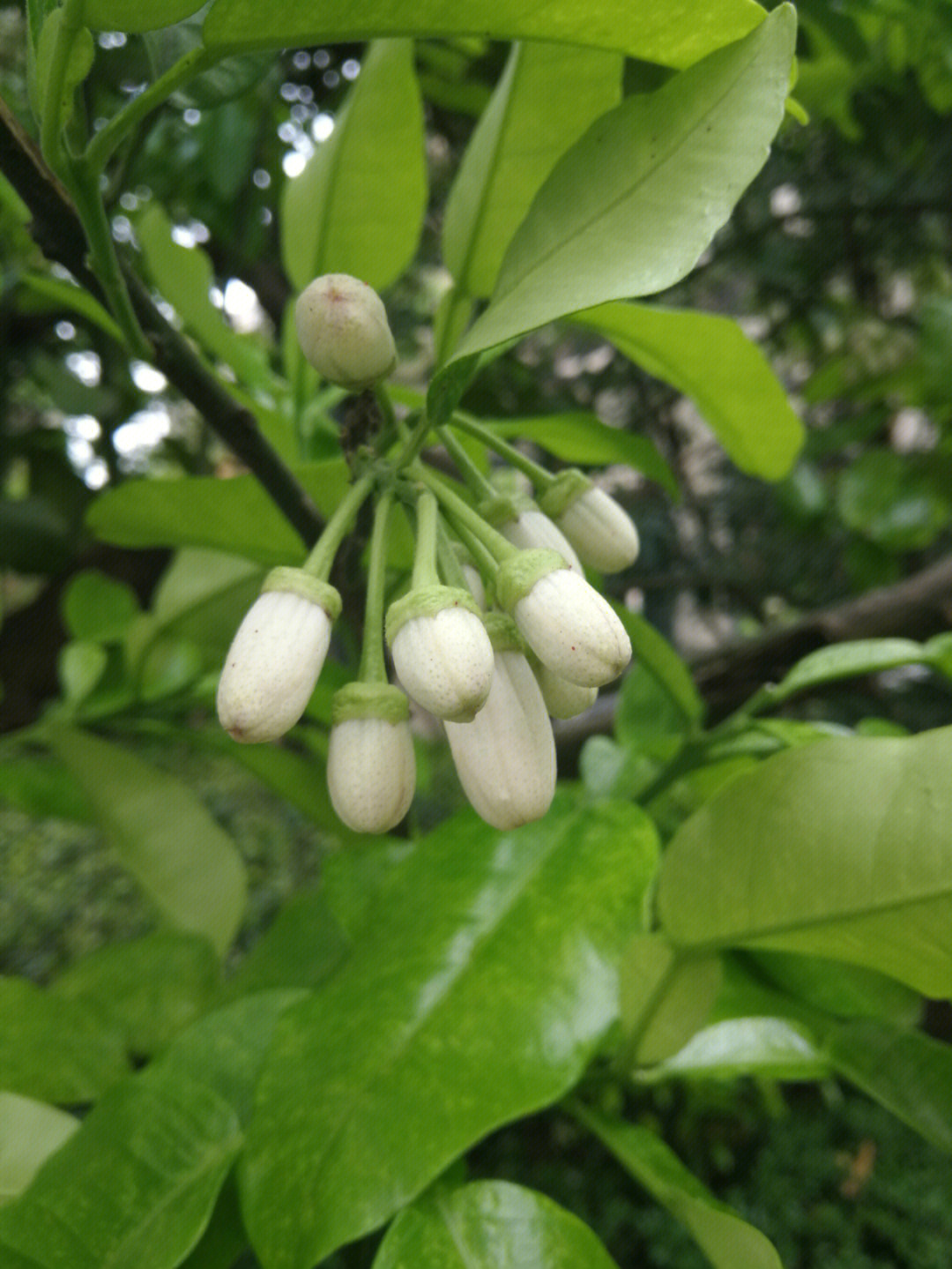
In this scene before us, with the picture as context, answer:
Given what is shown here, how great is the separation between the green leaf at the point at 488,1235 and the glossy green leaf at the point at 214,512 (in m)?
0.35

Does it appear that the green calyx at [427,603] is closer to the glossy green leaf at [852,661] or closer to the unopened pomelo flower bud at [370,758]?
the unopened pomelo flower bud at [370,758]

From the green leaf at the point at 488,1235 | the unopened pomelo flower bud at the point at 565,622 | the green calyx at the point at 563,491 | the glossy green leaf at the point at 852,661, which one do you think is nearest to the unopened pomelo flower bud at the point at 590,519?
the green calyx at the point at 563,491

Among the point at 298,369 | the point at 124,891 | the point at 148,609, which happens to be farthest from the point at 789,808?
the point at 148,609

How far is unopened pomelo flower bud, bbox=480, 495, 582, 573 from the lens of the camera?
38cm

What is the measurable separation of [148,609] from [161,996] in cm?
106

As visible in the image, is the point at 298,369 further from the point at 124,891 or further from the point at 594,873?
the point at 124,891

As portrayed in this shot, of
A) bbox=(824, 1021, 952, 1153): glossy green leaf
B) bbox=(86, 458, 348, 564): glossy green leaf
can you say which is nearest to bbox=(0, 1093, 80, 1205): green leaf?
bbox=(86, 458, 348, 564): glossy green leaf

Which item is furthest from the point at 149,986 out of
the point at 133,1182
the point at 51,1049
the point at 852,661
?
the point at 852,661

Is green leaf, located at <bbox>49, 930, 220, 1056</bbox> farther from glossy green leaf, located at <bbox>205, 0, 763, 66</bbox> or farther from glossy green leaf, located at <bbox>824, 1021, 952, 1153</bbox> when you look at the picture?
glossy green leaf, located at <bbox>205, 0, 763, 66</bbox>

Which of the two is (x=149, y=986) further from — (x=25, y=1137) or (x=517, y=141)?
(x=517, y=141)

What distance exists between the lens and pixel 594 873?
20.0 inches

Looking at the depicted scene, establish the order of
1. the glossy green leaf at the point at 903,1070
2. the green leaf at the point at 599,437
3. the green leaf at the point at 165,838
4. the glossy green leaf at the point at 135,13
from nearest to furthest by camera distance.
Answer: the glossy green leaf at the point at 135,13, the glossy green leaf at the point at 903,1070, the green leaf at the point at 599,437, the green leaf at the point at 165,838

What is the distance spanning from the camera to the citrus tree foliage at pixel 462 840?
0.33 m

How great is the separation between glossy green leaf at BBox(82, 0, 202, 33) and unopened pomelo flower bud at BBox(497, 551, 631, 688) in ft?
0.71
